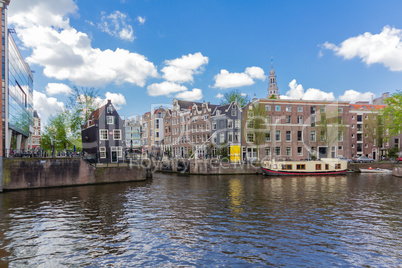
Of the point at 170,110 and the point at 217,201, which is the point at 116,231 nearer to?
the point at 217,201

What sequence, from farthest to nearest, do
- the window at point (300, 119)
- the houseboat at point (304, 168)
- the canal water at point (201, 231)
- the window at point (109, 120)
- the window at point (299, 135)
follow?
1. the window at point (300, 119)
2. the window at point (299, 135)
3. the window at point (109, 120)
4. the houseboat at point (304, 168)
5. the canal water at point (201, 231)

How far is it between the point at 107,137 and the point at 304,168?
36.8 meters

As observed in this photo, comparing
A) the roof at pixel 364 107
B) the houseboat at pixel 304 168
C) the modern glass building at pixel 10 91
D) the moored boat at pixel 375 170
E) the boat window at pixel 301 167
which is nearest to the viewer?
the modern glass building at pixel 10 91

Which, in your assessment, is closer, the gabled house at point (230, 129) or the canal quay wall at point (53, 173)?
the canal quay wall at point (53, 173)

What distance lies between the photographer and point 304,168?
50.8 metres

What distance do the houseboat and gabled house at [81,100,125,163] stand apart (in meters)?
27.2

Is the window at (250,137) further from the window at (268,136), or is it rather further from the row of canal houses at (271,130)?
the window at (268,136)

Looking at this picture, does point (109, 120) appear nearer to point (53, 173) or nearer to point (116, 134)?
point (116, 134)

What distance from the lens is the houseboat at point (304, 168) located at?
163 ft

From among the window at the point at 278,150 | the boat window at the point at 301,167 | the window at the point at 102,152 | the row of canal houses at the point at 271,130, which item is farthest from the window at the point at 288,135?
the window at the point at 102,152

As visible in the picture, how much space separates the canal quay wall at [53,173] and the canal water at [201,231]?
524 centimetres

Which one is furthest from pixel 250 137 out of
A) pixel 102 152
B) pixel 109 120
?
pixel 102 152

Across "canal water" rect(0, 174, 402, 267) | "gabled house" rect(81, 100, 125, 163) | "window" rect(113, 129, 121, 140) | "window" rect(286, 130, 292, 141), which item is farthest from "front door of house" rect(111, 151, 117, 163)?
"window" rect(286, 130, 292, 141)

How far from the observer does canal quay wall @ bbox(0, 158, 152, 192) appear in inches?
1225
